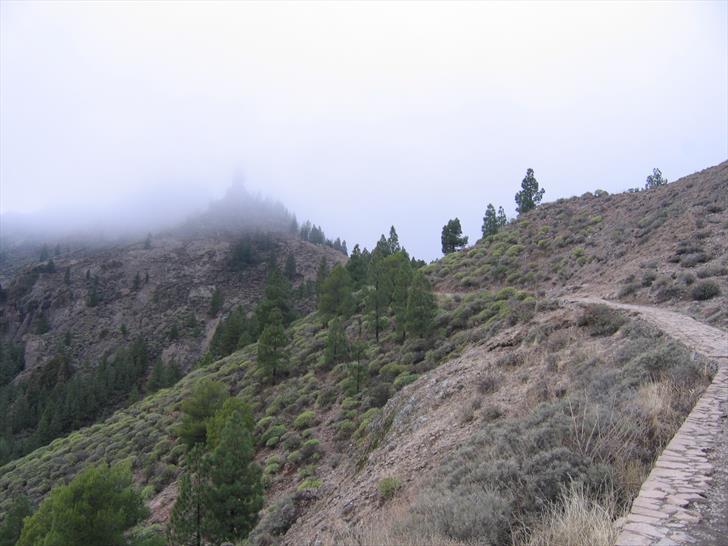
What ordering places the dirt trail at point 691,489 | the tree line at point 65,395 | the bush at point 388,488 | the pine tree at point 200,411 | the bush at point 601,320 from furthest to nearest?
the tree line at point 65,395 < the pine tree at point 200,411 < the bush at point 601,320 < the bush at point 388,488 < the dirt trail at point 691,489

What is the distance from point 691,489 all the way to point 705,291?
45.5 feet

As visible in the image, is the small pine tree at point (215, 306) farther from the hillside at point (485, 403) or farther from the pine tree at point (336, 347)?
the pine tree at point (336, 347)

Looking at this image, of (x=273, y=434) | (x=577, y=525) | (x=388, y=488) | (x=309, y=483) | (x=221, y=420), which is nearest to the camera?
(x=577, y=525)

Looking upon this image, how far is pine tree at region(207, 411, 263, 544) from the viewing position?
15.9m

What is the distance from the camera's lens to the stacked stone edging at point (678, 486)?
3593 millimetres

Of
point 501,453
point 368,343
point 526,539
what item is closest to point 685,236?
point 368,343

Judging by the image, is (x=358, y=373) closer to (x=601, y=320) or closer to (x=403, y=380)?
(x=403, y=380)

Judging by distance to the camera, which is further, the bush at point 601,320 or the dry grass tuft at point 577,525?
the bush at point 601,320

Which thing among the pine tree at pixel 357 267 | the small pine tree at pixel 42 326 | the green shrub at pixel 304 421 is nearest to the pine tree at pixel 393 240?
the pine tree at pixel 357 267

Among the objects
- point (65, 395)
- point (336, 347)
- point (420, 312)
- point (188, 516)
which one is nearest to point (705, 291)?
point (420, 312)

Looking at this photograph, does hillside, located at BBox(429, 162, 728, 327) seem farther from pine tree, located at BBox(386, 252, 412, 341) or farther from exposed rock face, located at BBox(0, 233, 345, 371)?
exposed rock face, located at BBox(0, 233, 345, 371)

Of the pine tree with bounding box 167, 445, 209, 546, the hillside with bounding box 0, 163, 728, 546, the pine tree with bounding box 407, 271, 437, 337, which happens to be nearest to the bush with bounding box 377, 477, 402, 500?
the hillside with bounding box 0, 163, 728, 546

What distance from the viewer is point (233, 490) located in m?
16.1

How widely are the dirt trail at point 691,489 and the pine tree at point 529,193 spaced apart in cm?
6161
